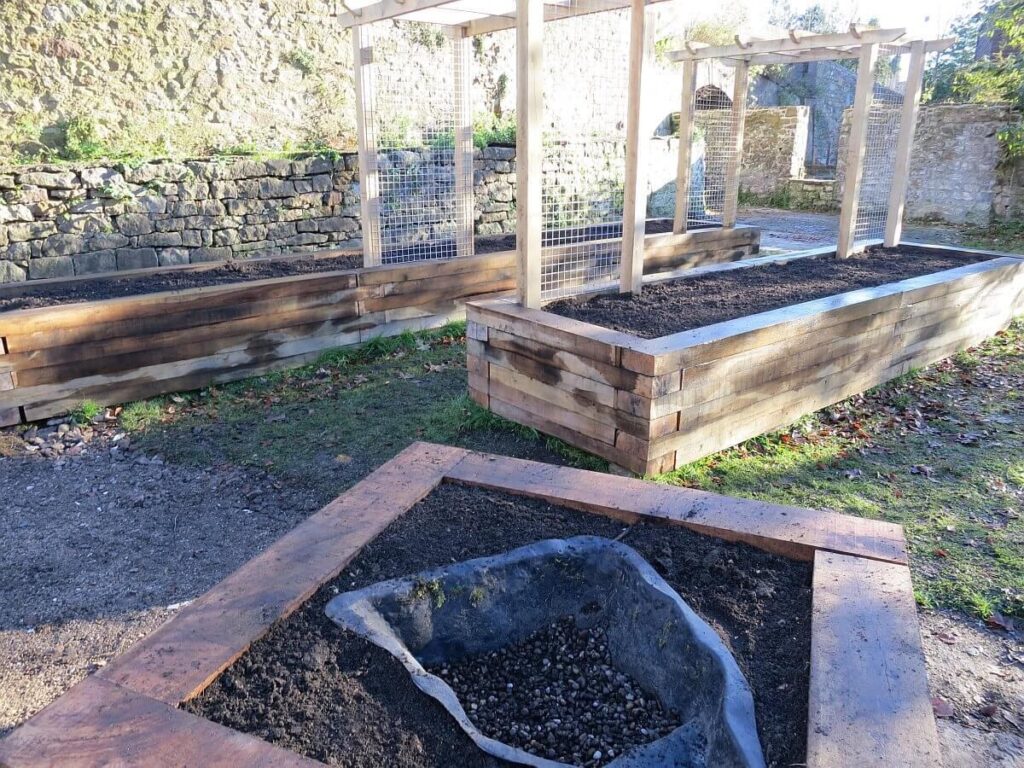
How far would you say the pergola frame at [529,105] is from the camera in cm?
400

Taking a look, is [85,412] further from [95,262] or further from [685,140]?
[685,140]

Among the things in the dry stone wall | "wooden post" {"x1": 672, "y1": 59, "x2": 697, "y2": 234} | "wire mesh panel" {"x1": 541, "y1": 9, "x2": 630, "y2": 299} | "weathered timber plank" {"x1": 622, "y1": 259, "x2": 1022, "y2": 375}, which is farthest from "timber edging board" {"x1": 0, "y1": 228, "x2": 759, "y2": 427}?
the dry stone wall

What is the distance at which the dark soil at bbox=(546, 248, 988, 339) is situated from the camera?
438 centimetres

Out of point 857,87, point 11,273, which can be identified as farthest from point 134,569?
point 857,87

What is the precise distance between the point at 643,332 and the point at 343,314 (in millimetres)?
2623

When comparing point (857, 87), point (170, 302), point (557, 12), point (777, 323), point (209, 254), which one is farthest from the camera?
point (209, 254)

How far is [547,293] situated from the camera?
4.74 m

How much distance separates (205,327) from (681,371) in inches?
125

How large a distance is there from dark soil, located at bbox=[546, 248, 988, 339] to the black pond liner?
2100mm

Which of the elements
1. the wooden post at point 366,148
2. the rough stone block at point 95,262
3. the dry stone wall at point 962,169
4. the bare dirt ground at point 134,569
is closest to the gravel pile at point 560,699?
the bare dirt ground at point 134,569

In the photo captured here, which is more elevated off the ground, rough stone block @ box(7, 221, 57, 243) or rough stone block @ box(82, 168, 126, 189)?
rough stone block @ box(82, 168, 126, 189)

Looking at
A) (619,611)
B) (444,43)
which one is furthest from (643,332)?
(444,43)

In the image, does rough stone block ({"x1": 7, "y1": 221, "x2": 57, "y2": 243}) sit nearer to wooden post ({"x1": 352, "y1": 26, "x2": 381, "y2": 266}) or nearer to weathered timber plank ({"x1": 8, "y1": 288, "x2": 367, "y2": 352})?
weathered timber plank ({"x1": 8, "y1": 288, "x2": 367, "y2": 352})

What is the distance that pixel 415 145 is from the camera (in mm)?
8758
